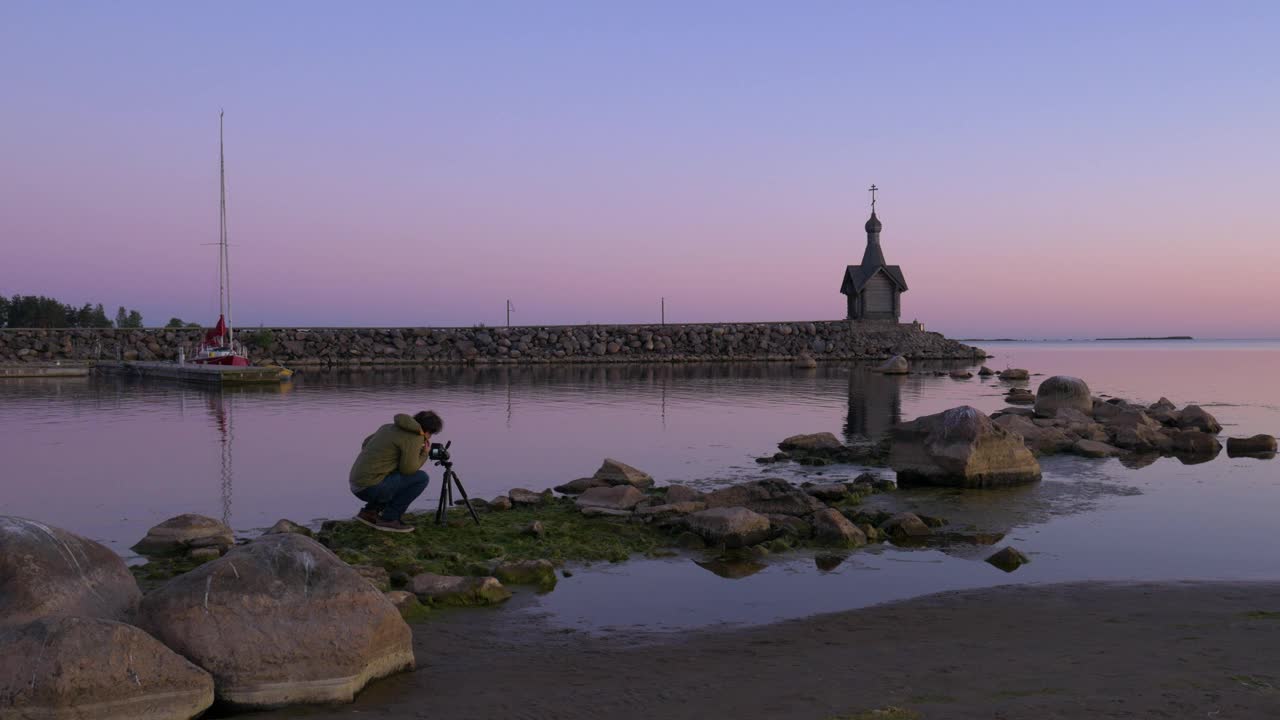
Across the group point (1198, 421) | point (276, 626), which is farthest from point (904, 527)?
point (1198, 421)

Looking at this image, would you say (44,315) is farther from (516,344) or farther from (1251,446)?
(1251,446)

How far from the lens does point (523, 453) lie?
21562mm

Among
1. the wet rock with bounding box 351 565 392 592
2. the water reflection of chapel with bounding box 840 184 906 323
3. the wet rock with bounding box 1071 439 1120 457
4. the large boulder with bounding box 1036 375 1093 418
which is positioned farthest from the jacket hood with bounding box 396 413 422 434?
the water reflection of chapel with bounding box 840 184 906 323

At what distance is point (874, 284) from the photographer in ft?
280

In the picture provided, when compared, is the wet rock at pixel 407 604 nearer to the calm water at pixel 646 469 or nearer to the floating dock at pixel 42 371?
the calm water at pixel 646 469

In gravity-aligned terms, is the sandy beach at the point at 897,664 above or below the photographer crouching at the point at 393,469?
below

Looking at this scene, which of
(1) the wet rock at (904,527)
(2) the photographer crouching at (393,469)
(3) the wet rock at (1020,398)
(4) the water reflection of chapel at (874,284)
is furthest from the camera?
(4) the water reflection of chapel at (874,284)

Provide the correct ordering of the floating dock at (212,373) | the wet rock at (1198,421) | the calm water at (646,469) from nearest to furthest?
the calm water at (646,469) → the wet rock at (1198,421) → the floating dock at (212,373)

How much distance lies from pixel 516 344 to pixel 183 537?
65368 mm

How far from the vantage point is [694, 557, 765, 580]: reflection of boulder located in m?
10.7

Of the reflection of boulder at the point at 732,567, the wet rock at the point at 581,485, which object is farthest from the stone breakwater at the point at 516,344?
the reflection of boulder at the point at 732,567

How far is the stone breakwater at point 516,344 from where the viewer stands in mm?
70312

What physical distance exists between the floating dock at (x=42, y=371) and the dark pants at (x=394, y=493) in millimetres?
52377

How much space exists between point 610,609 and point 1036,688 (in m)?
4.06
